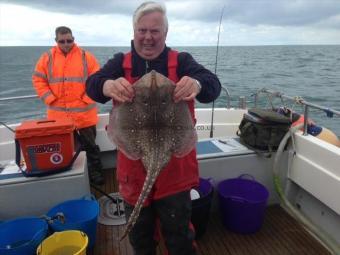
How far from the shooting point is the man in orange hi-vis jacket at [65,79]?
17.1ft

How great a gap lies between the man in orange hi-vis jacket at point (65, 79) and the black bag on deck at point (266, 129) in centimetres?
263

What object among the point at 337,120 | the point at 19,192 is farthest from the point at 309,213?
the point at 337,120

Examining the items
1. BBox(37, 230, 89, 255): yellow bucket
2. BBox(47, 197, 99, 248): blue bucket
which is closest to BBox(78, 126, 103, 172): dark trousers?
BBox(47, 197, 99, 248): blue bucket

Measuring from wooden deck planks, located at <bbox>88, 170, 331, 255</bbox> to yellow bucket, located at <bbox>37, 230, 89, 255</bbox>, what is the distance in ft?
1.76

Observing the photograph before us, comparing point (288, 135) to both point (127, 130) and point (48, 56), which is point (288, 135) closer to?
point (127, 130)

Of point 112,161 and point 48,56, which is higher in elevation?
point 48,56

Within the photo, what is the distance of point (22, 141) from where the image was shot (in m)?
3.58

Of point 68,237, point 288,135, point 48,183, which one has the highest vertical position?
point 288,135

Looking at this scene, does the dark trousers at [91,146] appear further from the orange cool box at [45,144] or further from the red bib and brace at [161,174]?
the red bib and brace at [161,174]

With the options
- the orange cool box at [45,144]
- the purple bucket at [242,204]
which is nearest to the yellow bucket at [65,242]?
the orange cool box at [45,144]

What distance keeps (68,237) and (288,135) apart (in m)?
2.96

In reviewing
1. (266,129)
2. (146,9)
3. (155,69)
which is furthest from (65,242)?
Result: (266,129)

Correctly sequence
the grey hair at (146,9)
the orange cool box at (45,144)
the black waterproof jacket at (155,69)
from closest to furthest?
the grey hair at (146,9) → the black waterproof jacket at (155,69) → the orange cool box at (45,144)

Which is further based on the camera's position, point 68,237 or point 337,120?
point 337,120
